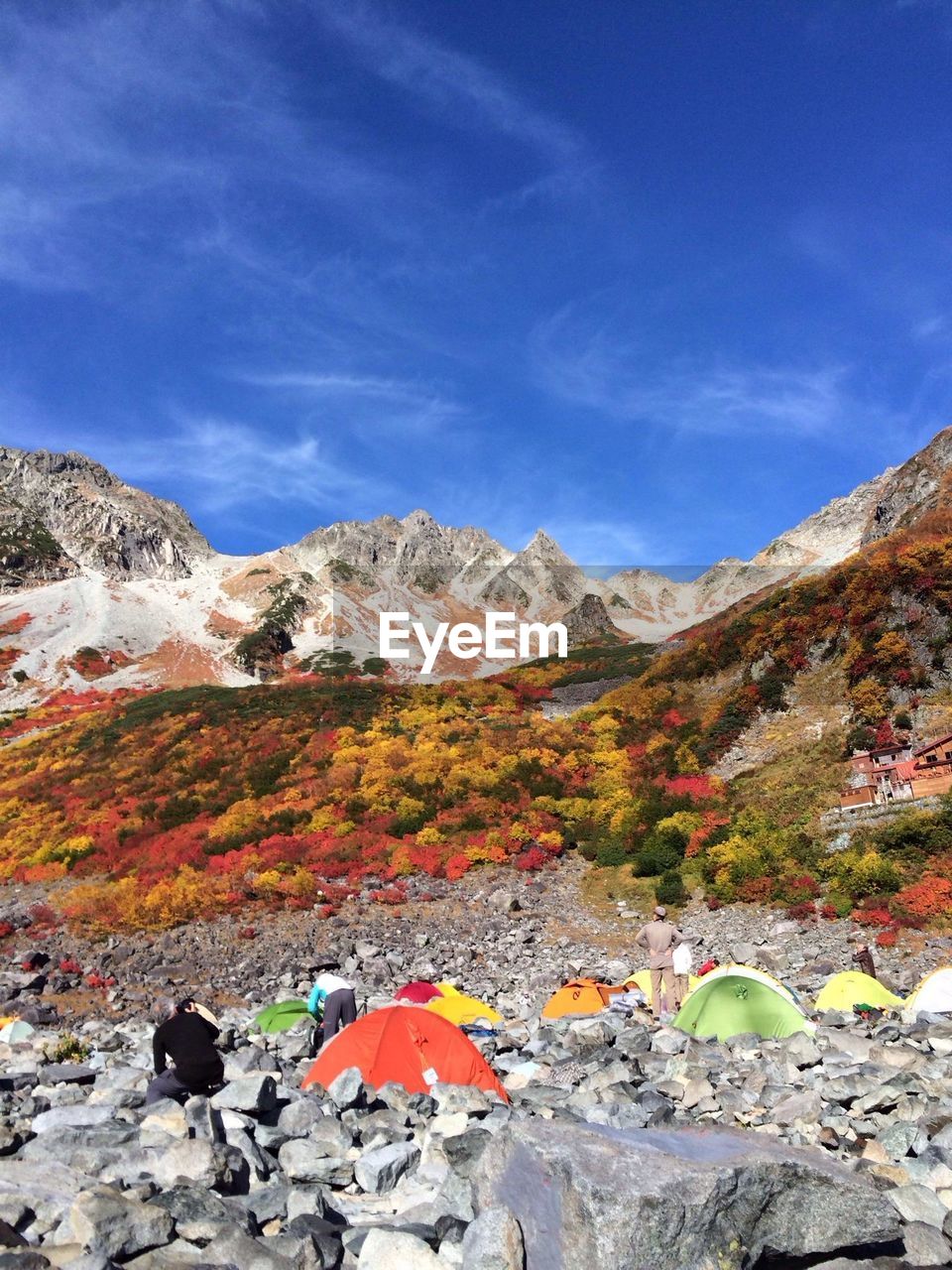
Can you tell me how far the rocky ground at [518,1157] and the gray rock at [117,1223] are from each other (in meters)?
0.01

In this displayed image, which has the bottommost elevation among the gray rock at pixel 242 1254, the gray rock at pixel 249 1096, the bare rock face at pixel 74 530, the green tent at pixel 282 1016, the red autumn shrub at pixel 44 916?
the red autumn shrub at pixel 44 916

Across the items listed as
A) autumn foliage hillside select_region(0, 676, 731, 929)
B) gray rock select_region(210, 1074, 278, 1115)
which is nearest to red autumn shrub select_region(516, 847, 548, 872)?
autumn foliage hillside select_region(0, 676, 731, 929)

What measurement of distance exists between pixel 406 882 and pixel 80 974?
10.1 metres

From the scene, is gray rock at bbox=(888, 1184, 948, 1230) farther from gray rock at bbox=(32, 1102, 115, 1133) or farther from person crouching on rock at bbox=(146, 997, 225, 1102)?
gray rock at bbox=(32, 1102, 115, 1133)

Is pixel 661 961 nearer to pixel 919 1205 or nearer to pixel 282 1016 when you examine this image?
pixel 282 1016

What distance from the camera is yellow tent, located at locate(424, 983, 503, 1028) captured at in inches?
596

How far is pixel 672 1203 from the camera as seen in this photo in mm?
4785

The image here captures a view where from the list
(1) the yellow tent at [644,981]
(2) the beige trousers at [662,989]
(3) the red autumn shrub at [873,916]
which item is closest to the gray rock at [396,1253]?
(2) the beige trousers at [662,989]

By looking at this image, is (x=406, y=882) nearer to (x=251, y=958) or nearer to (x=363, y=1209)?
(x=251, y=958)

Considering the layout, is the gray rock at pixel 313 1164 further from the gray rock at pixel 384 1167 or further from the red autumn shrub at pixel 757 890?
the red autumn shrub at pixel 757 890

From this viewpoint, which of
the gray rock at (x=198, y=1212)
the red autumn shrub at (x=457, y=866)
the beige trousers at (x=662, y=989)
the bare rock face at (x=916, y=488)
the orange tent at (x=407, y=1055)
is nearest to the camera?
the gray rock at (x=198, y=1212)

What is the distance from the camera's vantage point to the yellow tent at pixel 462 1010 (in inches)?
596

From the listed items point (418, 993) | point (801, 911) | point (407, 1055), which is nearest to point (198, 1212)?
point (407, 1055)

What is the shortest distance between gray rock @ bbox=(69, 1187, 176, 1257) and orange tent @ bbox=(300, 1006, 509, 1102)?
5.15 m
